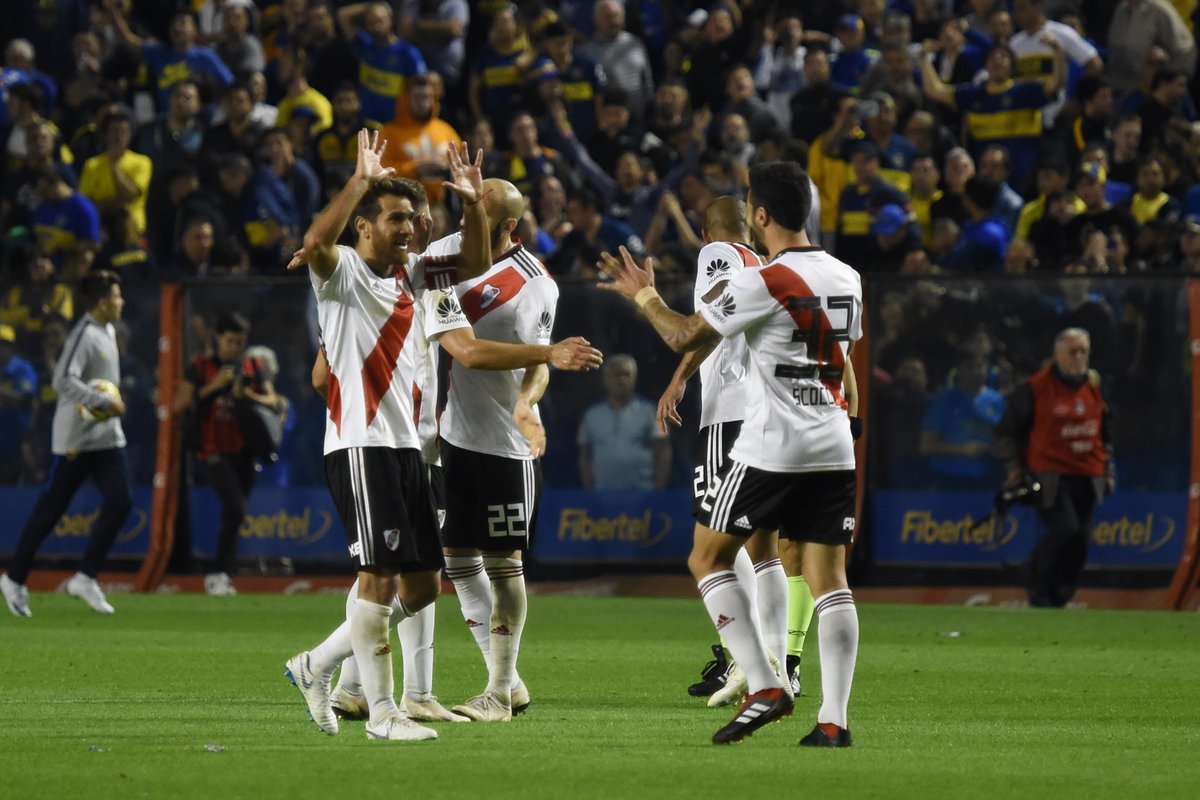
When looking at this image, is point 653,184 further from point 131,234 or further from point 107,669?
point 107,669

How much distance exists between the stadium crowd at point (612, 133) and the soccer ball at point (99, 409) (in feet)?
10.0

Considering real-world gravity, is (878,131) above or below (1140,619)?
above

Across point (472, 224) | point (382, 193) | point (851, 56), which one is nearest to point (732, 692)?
point (472, 224)

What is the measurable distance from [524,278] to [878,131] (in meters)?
10.8

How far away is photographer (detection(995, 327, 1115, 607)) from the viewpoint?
16.4 m

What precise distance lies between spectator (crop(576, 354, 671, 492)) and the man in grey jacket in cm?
405

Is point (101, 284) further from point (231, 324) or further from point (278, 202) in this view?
point (278, 202)

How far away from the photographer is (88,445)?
1588 centimetres

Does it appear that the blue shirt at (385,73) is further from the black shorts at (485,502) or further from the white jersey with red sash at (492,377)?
the black shorts at (485,502)

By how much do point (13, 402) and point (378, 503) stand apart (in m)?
11.8

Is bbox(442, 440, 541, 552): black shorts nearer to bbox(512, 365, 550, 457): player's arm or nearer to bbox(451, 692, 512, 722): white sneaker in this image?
bbox(512, 365, 550, 457): player's arm

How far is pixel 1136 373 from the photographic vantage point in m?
16.9

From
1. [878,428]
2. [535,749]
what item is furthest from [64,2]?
[535,749]

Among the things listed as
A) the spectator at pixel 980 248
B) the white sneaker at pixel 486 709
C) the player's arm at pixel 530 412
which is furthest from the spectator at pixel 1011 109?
the white sneaker at pixel 486 709
